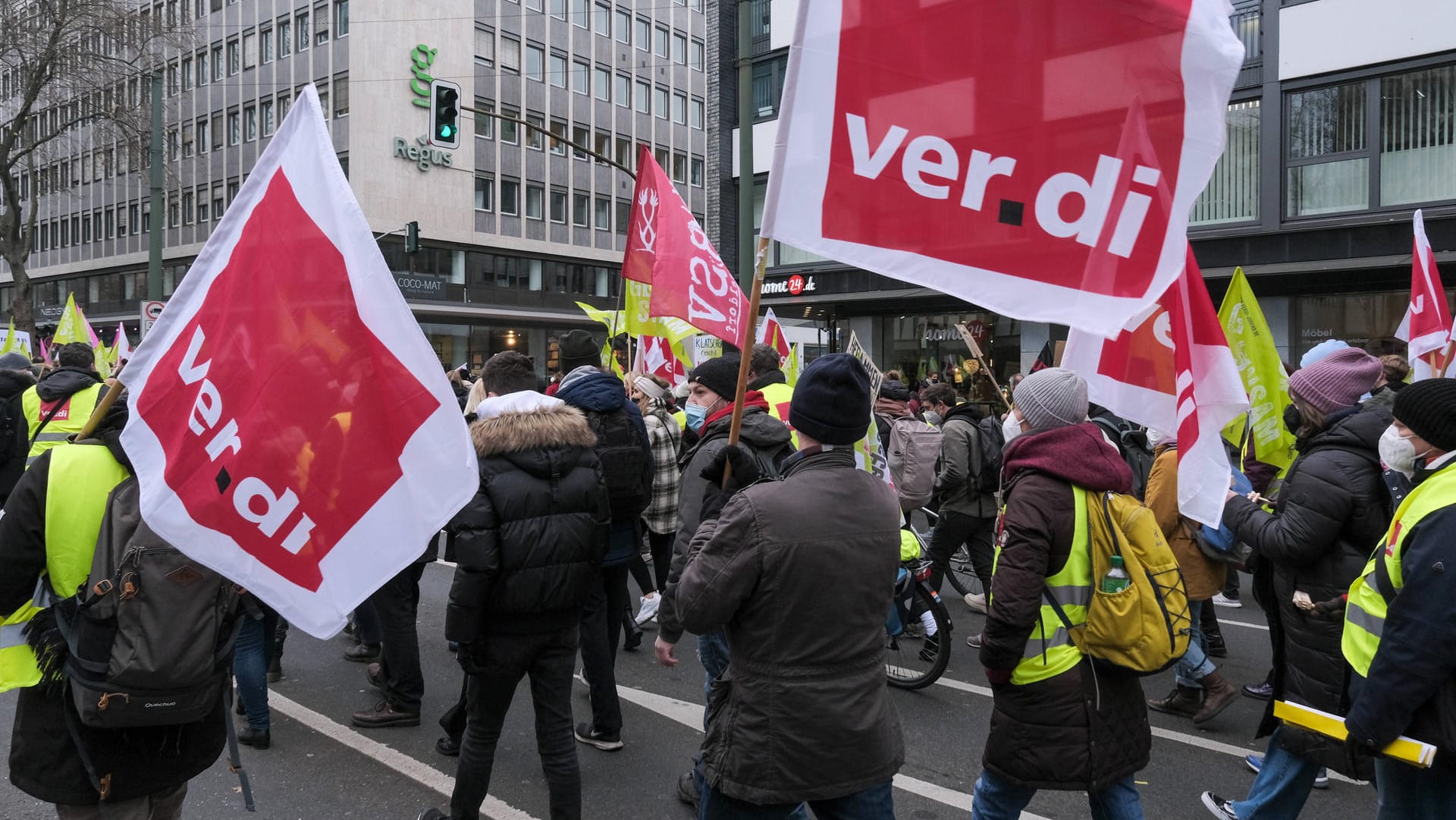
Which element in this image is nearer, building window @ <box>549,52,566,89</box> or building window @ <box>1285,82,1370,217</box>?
building window @ <box>1285,82,1370,217</box>

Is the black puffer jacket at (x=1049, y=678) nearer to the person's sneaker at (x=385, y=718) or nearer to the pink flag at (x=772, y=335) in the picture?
the person's sneaker at (x=385, y=718)

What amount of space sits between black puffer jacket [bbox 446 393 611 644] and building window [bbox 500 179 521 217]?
4245 centimetres

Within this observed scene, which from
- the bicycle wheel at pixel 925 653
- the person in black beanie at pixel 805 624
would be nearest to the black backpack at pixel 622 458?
the bicycle wheel at pixel 925 653

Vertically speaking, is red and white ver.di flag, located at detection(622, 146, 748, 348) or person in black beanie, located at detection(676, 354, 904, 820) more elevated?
red and white ver.di flag, located at detection(622, 146, 748, 348)

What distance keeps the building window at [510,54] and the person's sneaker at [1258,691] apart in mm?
43383

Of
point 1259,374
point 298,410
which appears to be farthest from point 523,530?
point 1259,374

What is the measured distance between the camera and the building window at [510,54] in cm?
4372

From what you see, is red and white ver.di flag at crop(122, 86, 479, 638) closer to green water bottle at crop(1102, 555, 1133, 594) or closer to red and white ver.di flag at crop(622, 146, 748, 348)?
green water bottle at crop(1102, 555, 1133, 594)

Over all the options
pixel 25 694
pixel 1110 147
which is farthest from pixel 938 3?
pixel 25 694

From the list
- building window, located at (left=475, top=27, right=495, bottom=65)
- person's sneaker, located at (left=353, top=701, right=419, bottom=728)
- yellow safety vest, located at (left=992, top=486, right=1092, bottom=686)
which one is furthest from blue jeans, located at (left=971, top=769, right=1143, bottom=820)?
building window, located at (left=475, top=27, right=495, bottom=65)

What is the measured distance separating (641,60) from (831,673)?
5079 cm

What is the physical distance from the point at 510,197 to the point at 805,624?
44.3 m

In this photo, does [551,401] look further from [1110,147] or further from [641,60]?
[641,60]

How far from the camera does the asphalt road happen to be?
425 cm
